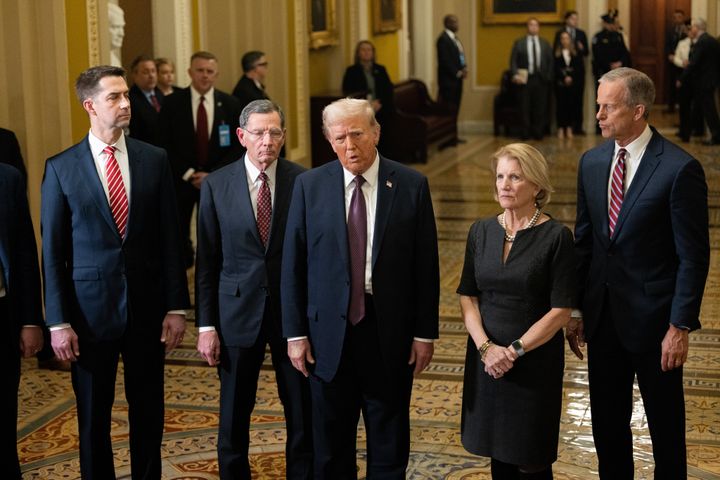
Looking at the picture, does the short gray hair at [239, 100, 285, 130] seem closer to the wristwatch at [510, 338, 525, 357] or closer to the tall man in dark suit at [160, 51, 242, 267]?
the wristwatch at [510, 338, 525, 357]

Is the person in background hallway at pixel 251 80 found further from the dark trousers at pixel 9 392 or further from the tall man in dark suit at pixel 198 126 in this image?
the dark trousers at pixel 9 392

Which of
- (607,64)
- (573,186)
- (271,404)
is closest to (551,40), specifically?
(607,64)

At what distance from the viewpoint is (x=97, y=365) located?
410 centimetres

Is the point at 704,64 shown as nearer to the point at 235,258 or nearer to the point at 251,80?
the point at 251,80

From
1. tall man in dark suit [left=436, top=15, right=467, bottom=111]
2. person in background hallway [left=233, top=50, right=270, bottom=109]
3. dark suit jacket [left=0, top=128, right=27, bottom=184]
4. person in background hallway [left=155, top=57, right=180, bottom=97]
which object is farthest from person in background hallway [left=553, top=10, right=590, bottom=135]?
dark suit jacket [left=0, top=128, right=27, bottom=184]

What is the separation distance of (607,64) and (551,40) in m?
1.55

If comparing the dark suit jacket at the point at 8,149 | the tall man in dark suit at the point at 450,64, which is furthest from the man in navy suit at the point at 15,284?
the tall man in dark suit at the point at 450,64

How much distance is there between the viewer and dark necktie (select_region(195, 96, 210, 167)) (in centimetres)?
789

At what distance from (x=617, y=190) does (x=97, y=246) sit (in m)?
1.80

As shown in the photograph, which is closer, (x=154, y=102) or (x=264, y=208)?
(x=264, y=208)

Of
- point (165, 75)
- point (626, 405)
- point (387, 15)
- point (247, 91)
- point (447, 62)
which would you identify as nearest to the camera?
point (626, 405)

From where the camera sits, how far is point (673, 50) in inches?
735

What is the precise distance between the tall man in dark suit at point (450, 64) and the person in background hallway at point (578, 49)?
5.10 feet

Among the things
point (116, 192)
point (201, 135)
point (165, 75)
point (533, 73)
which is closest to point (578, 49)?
point (533, 73)
